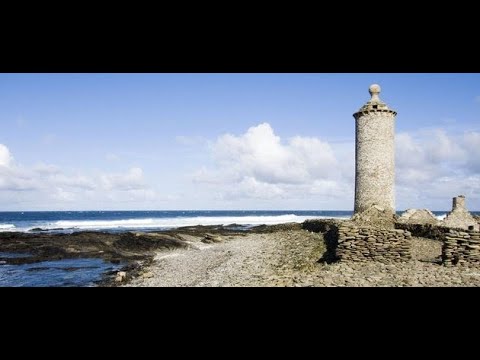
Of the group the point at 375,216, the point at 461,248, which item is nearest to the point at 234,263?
the point at 461,248

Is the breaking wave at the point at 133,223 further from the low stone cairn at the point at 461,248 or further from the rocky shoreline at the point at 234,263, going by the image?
the low stone cairn at the point at 461,248

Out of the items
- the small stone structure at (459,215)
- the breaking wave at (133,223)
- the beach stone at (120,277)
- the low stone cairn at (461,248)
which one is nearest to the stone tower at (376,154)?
the small stone structure at (459,215)

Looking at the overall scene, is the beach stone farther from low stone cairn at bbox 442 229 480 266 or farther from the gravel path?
low stone cairn at bbox 442 229 480 266

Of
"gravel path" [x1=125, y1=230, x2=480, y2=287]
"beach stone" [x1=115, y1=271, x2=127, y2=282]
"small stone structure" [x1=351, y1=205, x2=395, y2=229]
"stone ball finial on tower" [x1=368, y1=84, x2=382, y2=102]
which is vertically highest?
"stone ball finial on tower" [x1=368, y1=84, x2=382, y2=102]

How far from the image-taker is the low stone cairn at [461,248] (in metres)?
11.1

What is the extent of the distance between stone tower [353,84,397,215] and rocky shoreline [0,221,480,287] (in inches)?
132

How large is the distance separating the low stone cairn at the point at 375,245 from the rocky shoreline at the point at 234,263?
16.2 inches

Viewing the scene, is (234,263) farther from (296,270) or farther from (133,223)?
(133,223)

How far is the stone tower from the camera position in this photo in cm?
2309

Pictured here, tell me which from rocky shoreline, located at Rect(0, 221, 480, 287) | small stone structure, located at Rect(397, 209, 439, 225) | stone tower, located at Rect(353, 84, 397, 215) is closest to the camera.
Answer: rocky shoreline, located at Rect(0, 221, 480, 287)

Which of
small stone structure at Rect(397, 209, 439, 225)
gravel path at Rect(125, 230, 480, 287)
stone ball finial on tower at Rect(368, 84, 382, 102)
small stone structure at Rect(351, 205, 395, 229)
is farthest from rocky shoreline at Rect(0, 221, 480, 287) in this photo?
stone ball finial on tower at Rect(368, 84, 382, 102)
